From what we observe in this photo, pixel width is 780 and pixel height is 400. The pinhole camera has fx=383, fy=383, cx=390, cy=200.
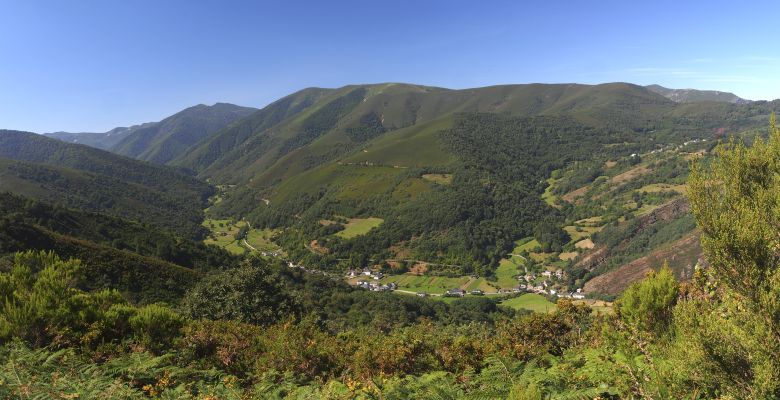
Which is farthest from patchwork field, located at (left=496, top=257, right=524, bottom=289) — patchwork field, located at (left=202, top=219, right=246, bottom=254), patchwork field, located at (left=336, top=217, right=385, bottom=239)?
patchwork field, located at (left=202, top=219, right=246, bottom=254)

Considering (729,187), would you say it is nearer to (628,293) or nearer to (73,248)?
(628,293)

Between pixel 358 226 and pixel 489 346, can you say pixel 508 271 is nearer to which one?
pixel 358 226

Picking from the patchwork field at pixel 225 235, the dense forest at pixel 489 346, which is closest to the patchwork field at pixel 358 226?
the patchwork field at pixel 225 235

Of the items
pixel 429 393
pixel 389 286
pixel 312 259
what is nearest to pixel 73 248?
pixel 429 393

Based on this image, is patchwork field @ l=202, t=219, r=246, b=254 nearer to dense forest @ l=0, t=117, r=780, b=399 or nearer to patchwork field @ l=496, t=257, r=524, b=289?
patchwork field @ l=496, t=257, r=524, b=289

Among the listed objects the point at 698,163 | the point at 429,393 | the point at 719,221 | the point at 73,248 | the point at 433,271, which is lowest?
the point at 433,271

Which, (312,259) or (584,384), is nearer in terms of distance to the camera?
(584,384)
